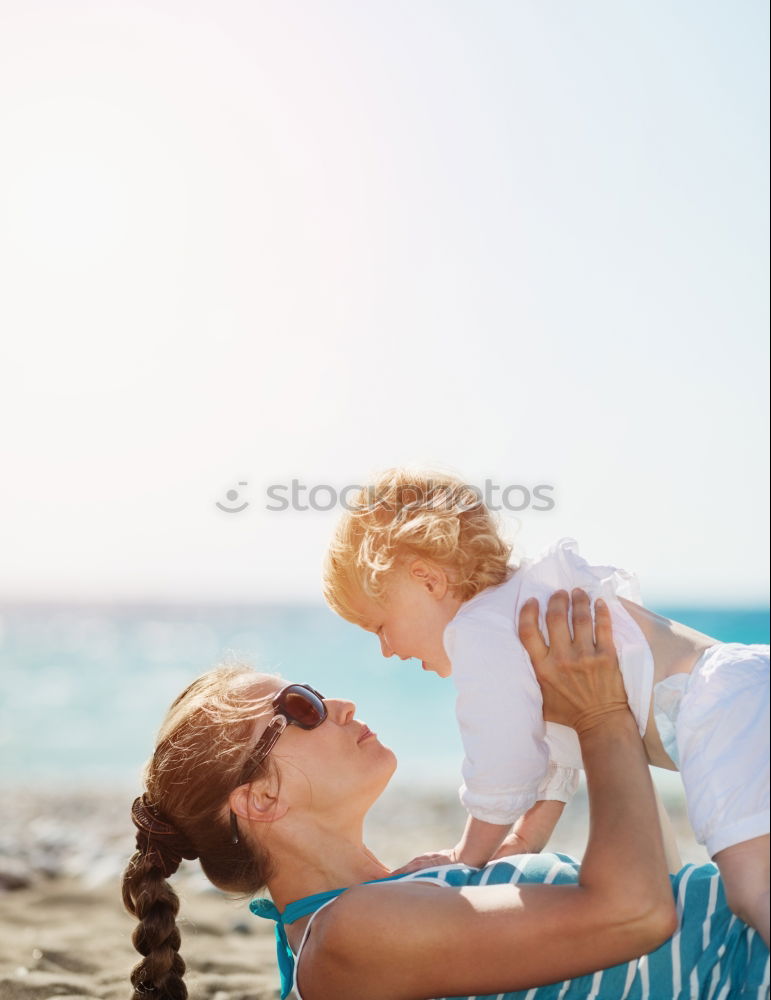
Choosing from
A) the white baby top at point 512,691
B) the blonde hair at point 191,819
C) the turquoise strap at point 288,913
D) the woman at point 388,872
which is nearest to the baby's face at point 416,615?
the white baby top at point 512,691

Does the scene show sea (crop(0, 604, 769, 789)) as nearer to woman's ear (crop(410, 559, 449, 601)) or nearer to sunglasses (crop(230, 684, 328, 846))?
sunglasses (crop(230, 684, 328, 846))

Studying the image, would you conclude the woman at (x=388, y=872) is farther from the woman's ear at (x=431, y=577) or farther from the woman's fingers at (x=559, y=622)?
the woman's ear at (x=431, y=577)

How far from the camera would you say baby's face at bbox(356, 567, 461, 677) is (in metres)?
3.38

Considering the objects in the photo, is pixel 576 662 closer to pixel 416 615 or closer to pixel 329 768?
pixel 416 615

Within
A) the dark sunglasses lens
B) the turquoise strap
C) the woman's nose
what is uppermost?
the dark sunglasses lens

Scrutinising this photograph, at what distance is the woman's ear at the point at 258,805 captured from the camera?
303 centimetres

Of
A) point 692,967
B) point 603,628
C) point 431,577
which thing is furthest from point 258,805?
point 692,967

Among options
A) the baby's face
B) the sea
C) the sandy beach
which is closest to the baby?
the baby's face

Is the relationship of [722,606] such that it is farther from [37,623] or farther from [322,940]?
[322,940]

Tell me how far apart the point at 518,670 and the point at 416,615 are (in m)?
0.58

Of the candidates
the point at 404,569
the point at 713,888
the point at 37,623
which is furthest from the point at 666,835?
the point at 37,623

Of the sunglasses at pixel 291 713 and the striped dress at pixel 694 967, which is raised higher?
the sunglasses at pixel 291 713

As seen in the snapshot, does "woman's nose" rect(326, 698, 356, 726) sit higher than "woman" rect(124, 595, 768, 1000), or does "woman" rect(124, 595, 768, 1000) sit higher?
"woman's nose" rect(326, 698, 356, 726)

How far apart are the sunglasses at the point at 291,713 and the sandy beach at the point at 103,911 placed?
66 centimetres
